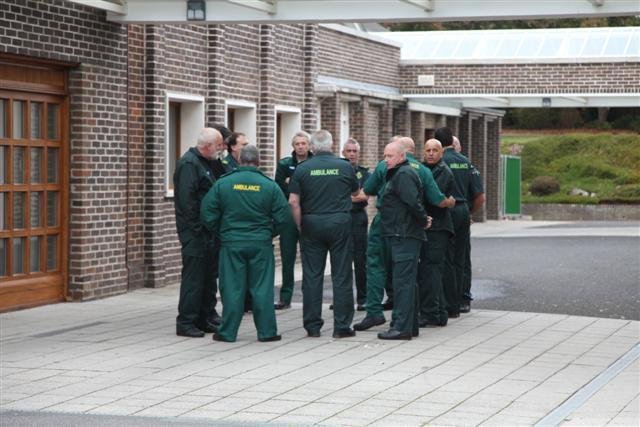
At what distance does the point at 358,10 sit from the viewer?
15500 mm

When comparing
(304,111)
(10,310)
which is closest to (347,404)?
(10,310)

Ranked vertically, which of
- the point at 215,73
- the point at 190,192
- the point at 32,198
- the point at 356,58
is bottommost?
the point at 32,198

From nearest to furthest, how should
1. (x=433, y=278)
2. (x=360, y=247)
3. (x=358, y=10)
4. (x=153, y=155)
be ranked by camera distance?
(x=433, y=278) → (x=360, y=247) → (x=358, y=10) → (x=153, y=155)

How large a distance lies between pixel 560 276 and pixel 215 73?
5713 mm

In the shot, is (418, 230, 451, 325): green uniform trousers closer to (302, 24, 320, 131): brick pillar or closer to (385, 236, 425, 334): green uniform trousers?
(385, 236, 425, 334): green uniform trousers

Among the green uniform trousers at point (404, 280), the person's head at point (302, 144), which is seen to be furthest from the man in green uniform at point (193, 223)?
the green uniform trousers at point (404, 280)

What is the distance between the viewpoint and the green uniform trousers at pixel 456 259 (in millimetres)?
14359

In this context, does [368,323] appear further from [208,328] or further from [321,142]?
[321,142]

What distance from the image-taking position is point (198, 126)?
19250 mm

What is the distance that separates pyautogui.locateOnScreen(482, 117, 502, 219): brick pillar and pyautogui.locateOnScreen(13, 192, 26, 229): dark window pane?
25729 mm

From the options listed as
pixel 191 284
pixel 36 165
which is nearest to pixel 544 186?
pixel 36 165

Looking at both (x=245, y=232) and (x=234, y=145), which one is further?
(x=234, y=145)

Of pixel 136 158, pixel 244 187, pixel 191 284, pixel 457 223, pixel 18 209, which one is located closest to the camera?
pixel 244 187

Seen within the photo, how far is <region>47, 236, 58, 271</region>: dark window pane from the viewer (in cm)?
1564
